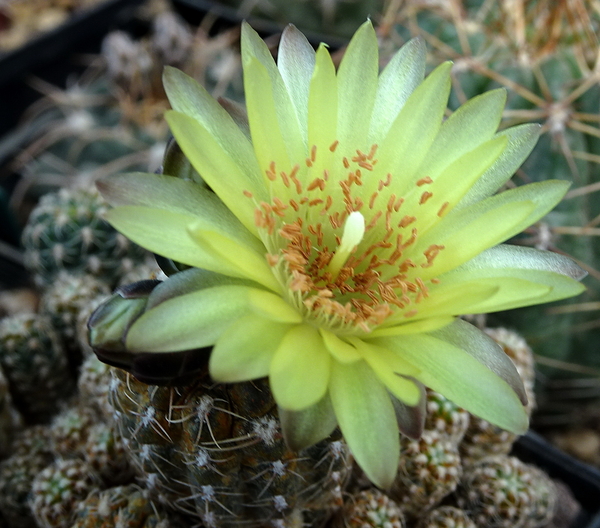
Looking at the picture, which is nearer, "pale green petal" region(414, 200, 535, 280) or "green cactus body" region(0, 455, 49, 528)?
"pale green petal" region(414, 200, 535, 280)

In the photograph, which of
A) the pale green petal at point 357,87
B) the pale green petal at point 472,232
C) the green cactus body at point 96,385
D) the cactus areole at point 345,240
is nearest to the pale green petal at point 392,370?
the cactus areole at point 345,240

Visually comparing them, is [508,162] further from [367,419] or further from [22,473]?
[22,473]

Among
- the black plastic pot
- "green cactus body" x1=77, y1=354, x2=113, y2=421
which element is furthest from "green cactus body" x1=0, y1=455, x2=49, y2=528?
the black plastic pot

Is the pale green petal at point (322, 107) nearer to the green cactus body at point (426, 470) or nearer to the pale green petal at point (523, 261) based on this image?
the pale green petal at point (523, 261)

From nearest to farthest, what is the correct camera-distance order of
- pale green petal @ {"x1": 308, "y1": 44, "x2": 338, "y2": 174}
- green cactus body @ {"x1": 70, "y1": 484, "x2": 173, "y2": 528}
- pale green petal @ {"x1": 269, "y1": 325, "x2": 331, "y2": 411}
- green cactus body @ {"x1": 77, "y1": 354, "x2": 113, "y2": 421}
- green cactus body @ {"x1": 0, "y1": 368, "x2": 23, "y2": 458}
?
pale green petal @ {"x1": 269, "y1": 325, "x2": 331, "y2": 411}
pale green petal @ {"x1": 308, "y1": 44, "x2": 338, "y2": 174}
green cactus body @ {"x1": 70, "y1": 484, "x2": 173, "y2": 528}
green cactus body @ {"x1": 77, "y1": 354, "x2": 113, "y2": 421}
green cactus body @ {"x1": 0, "y1": 368, "x2": 23, "y2": 458}

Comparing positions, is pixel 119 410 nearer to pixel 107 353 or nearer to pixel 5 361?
pixel 107 353

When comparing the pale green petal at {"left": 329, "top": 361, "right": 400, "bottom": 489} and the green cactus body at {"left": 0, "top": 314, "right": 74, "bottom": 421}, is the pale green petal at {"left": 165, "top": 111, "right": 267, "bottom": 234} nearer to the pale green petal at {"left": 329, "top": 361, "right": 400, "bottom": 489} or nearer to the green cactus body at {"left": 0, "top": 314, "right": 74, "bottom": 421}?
the pale green petal at {"left": 329, "top": 361, "right": 400, "bottom": 489}
